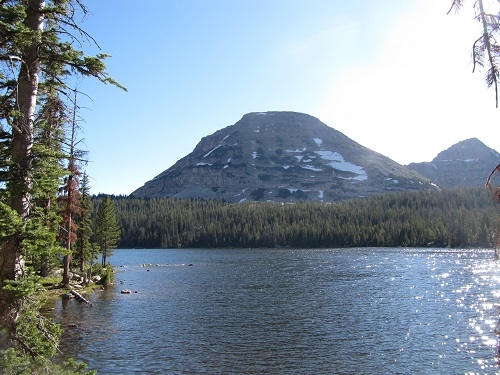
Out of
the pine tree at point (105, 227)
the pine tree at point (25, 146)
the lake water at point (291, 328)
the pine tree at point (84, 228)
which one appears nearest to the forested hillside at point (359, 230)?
the lake water at point (291, 328)

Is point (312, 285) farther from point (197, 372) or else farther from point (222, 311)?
point (197, 372)

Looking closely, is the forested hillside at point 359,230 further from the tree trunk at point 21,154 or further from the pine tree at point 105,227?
the tree trunk at point 21,154

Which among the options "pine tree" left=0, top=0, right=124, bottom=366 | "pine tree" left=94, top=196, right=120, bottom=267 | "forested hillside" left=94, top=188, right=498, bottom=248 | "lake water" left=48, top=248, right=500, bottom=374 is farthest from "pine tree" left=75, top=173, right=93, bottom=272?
"forested hillside" left=94, top=188, right=498, bottom=248

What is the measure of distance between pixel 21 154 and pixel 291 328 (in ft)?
88.6

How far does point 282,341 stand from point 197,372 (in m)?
8.16

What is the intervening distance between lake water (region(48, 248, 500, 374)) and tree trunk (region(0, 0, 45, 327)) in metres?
13.1

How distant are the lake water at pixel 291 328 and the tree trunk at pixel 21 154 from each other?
1307cm

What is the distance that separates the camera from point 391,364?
2381cm

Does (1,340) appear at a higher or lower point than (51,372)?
higher

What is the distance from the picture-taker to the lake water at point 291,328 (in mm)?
23953

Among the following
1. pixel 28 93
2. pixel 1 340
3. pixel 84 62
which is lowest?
pixel 1 340

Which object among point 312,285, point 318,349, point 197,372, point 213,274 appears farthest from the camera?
point 213,274

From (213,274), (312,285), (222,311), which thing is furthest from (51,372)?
(213,274)

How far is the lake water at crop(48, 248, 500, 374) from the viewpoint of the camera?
2395 centimetres
